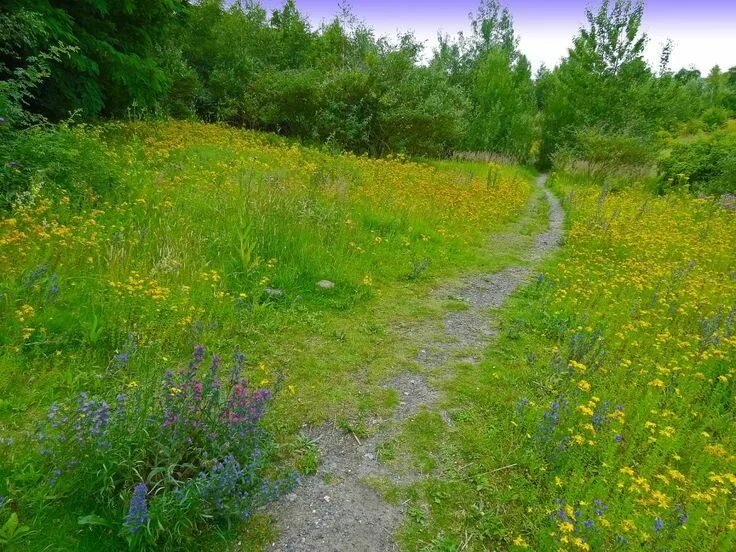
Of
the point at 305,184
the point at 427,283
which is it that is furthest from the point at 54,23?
the point at 427,283

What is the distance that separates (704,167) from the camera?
15203 millimetres

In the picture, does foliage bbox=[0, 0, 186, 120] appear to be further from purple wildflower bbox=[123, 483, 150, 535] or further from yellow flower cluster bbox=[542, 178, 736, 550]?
yellow flower cluster bbox=[542, 178, 736, 550]

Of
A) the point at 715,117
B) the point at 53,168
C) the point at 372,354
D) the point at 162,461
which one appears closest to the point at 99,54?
the point at 53,168

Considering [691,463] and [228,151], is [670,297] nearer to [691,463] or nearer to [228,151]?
[691,463]

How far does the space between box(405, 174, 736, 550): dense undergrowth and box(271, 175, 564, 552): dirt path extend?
0.66 ft

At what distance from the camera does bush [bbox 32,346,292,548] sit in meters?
2.30

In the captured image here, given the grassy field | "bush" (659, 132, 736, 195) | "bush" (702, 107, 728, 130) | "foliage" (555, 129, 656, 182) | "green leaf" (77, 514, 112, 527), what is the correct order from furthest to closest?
"bush" (702, 107, 728, 130) < "foliage" (555, 129, 656, 182) < "bush" (659, 132, 736, 195) < the grassy field < "green leaf" (77, 514, 112, 527)

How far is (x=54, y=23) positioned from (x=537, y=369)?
879 cm

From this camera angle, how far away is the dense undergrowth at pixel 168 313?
7.95 feet

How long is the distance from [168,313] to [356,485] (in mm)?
2434

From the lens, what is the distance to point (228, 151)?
10359mm

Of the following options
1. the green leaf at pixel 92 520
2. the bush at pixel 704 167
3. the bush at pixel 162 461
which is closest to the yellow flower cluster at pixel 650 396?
the bush at pixel 162 461

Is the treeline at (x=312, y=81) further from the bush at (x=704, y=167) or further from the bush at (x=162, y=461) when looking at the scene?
the bush at (x=162, y=461)

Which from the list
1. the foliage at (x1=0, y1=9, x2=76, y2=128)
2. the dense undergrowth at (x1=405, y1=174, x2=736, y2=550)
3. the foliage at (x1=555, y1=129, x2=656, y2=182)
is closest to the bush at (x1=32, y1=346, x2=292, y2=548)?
the dense undergrowth at (x1=405, y1=174, x2=736, y2=550)
